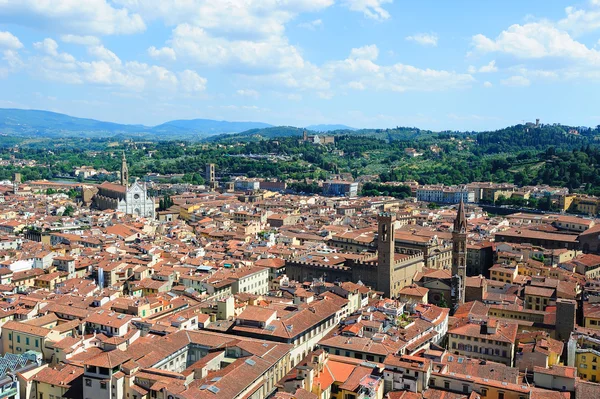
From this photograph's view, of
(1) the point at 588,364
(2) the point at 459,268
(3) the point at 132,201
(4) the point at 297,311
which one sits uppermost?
(2) the point at 459,268

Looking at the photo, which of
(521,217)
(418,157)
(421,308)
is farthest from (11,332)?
(418,157)

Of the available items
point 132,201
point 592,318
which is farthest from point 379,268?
point 132,201

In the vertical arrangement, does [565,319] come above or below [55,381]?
above

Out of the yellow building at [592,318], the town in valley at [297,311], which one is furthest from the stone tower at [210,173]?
the yellow building at [592,318]

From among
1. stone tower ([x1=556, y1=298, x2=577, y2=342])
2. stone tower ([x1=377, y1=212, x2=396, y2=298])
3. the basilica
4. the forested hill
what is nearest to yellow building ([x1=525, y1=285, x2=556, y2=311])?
stone tower ([x1=556, y1=298, x2=577, y2=342])

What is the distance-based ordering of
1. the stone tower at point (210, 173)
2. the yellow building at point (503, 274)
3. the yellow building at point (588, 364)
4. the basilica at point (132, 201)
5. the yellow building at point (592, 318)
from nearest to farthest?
the yellow building at point (588, 364) → the yellow building at point (592, 318) → the yellow building at point (503, 274) → the basilica at point (132, 201) → the stone tower at point (210, 173)

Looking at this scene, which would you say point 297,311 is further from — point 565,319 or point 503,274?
point 503,274

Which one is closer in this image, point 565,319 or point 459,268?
point 565,319

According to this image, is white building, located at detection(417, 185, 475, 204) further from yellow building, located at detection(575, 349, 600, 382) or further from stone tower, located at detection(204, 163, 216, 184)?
yellow building, located at detection(575, 349, 600, 382)

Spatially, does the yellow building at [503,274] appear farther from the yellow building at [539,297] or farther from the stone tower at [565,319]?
the stone tower at [565,319]

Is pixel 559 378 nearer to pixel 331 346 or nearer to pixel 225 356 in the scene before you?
pixel 331 346
